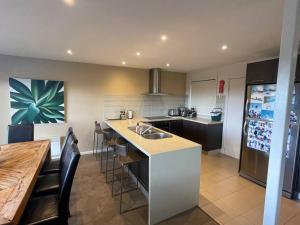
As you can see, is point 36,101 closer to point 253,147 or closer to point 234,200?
point 234,200

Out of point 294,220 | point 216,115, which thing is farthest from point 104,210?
point 216,115

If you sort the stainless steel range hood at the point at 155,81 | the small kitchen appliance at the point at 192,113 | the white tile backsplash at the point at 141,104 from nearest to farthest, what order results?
the white tile backsplash at the point at 141,104, the stainless steel range hood at the point at 155,81, the small kitchen appliance at the point at 192,113

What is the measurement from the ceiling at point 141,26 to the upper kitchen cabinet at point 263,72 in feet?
0.90

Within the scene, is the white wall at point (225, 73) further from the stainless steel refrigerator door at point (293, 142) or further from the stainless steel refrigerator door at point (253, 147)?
the stainless steel refrigerator door at point (293, 142)

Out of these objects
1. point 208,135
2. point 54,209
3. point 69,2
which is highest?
point 69,2

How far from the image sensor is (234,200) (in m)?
2.35

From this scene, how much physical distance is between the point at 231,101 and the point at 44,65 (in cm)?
437

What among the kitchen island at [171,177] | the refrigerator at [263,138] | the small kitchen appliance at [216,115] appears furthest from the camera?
the small kitchen appliance at [216,115]

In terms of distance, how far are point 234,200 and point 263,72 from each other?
2.01 metres

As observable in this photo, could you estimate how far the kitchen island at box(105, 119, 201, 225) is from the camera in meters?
1.85

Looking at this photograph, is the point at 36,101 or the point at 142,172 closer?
the point at 142,172

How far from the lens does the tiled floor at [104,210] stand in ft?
6.37

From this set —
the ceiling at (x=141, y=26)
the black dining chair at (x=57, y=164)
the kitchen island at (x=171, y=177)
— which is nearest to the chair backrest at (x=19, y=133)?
the black dining chair at (x=57, y=164)

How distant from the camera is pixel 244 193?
2.53 metres
